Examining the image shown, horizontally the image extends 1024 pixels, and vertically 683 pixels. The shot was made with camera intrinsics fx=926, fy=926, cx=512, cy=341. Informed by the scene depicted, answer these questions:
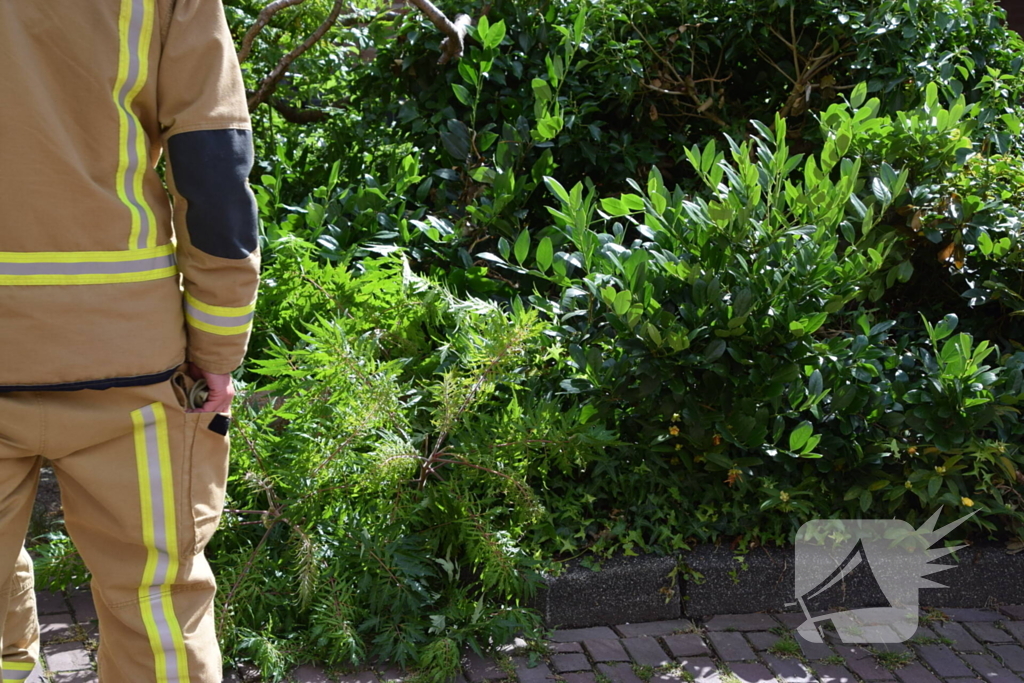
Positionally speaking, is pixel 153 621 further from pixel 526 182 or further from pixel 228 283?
pixel 526 182

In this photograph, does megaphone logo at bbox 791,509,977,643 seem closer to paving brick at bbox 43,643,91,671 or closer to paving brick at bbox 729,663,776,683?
paving brick at bbox 729,663,776,683

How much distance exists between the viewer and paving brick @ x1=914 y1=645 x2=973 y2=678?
9.09ft

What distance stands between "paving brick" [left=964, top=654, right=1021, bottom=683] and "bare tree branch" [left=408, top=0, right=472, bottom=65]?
9.31ft

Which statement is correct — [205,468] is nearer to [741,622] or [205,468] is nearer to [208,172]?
[208,172]

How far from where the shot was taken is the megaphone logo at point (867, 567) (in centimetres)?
310

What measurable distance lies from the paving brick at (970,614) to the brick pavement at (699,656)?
50mm

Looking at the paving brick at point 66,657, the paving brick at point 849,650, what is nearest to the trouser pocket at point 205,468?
the paving brick at point 66,657

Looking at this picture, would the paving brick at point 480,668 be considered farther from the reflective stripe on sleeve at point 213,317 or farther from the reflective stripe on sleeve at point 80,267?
the reflective stripe on sleeve at point 80,267

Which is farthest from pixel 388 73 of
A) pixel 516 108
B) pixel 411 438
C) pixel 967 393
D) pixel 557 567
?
pixel 967 393

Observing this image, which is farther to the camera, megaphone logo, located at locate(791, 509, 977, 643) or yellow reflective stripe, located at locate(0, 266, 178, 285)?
megaphone logo, located at locate(791, 509, 977, 643)

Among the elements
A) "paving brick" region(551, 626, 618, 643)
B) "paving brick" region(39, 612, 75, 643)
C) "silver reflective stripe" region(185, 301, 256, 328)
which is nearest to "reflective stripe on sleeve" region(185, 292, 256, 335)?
"silver reflective stripe" region(185, 301, 256, 328)

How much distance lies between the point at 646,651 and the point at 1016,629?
128 centimetres

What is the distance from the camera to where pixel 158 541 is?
1.82 m

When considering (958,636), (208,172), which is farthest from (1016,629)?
(208,172)
